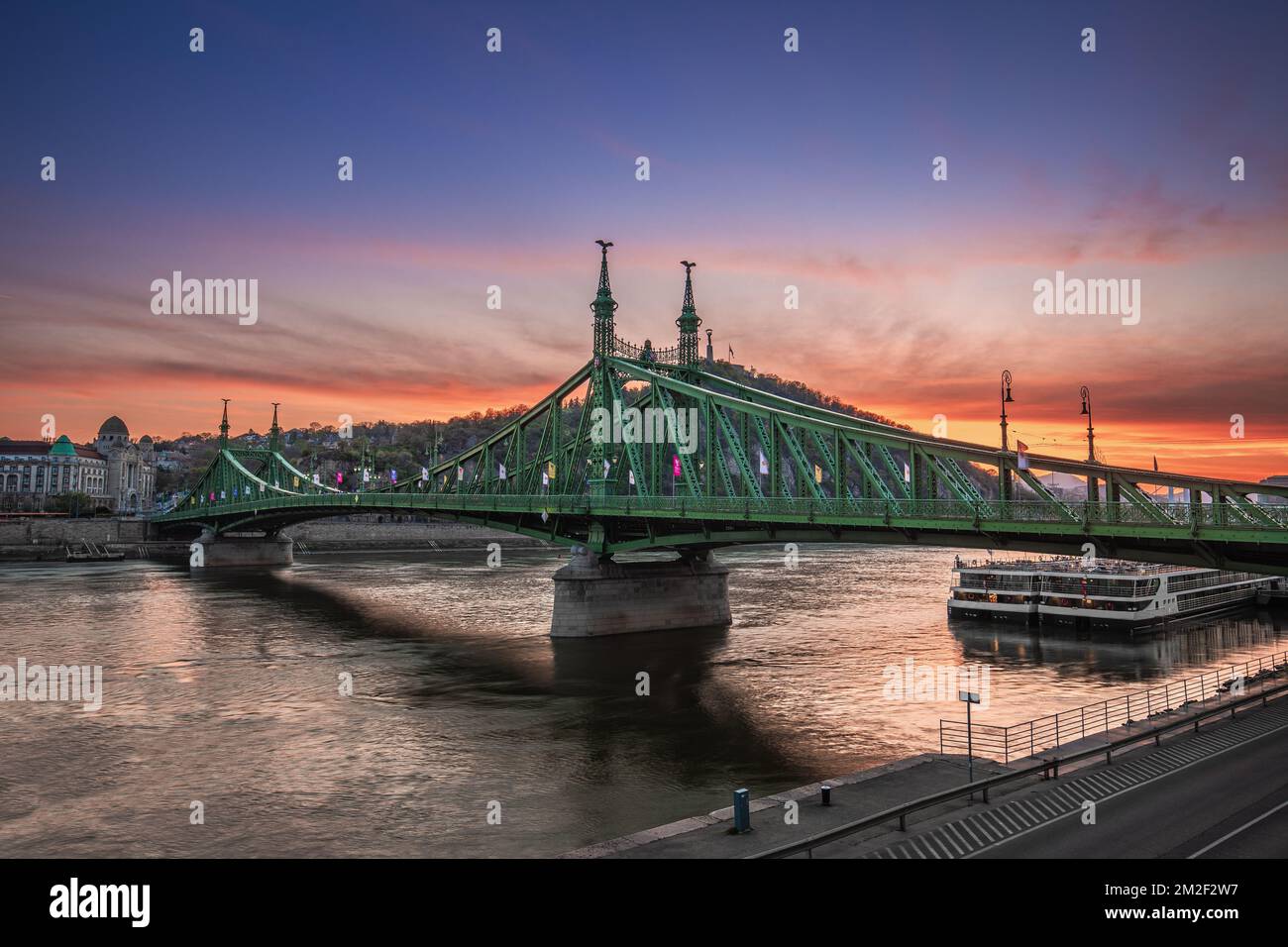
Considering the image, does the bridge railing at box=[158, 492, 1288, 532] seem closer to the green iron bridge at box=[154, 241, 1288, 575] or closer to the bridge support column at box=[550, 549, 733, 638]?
the green iron bridge at box=[154, 241, 1288, 575]

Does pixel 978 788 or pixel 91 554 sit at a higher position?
pixel 978 788

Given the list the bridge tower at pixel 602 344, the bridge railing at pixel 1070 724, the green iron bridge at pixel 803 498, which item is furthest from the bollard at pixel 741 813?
the bridge tower at pixel 602 344

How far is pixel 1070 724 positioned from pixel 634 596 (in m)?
30.7

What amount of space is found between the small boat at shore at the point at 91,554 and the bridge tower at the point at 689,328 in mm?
111504

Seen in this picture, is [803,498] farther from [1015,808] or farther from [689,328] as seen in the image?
[689,328]

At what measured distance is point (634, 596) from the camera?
2271 inches

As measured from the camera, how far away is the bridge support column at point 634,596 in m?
56.2

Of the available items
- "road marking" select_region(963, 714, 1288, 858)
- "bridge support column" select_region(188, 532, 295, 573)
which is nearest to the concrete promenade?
"road marking" select_region(963, 714, 1288, 858)

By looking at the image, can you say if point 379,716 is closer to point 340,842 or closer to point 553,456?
point 340,842

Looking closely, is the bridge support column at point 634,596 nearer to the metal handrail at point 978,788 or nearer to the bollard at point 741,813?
the metal handrail at point 978,788

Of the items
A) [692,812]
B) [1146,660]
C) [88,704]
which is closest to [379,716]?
[88,704]

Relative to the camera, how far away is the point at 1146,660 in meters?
49.8

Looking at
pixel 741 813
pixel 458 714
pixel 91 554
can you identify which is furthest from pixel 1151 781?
pixel 91 554
